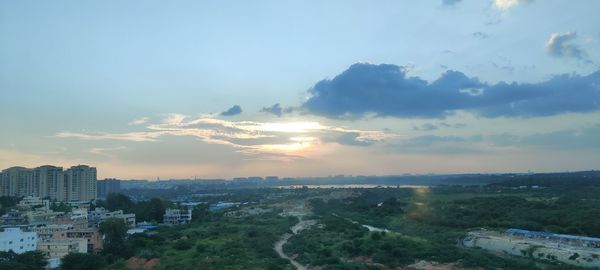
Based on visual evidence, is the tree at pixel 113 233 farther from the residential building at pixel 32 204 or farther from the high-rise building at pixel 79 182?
the high-rise building at pixel 79 182

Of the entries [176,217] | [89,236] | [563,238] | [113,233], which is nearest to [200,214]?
[176,217]

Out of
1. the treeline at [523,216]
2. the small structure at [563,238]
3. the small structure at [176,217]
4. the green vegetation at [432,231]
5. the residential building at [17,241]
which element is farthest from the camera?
the small structure at [176,217]

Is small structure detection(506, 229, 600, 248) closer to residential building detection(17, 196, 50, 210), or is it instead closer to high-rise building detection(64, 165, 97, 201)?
residential building detection(17, 196, 50, 210)

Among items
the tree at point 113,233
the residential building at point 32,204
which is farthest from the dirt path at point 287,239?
the residential building at point 32,204

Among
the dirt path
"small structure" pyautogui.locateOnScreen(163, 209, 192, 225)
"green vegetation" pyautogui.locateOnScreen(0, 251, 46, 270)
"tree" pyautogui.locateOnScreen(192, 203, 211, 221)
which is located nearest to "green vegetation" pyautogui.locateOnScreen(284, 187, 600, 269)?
the dirt path

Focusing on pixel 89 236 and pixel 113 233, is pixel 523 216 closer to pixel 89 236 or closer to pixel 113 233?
pixel 113 233

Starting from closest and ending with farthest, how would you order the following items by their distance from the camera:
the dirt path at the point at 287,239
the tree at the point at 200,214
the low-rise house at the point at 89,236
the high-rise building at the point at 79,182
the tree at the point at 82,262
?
1. the tree at the point at 82,262
2. the dirt path at the point at 287,239
3. the low-rise house at the point at 89,236
4. the tree at the point at 200,214
5. the high-rise building at the point at 79,182
